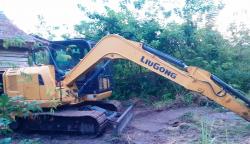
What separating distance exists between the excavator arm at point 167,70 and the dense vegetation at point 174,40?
5546 mm

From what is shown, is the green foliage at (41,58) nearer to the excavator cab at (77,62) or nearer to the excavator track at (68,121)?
the excavator cab at (77,62)

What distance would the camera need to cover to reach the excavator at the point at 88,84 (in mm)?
6715

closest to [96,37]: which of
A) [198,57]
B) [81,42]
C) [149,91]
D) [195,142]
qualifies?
[149,91]

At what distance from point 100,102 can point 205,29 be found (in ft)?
20.7

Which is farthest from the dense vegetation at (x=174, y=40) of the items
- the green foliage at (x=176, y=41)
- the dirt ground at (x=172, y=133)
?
the dirt ground at (x=172, y=133)

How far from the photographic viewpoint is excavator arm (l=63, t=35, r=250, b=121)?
259 inches

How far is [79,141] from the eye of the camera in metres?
7.46

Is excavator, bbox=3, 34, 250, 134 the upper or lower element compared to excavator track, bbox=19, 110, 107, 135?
upper

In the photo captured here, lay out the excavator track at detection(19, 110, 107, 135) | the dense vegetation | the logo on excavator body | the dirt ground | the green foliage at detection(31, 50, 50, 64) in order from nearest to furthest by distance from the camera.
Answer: the dirt ground, the logo on excavator body, the excavator track at detection(19, 110, 107, 135), the green foliage at detection(31, 50, 50, 64), the dense vegetation

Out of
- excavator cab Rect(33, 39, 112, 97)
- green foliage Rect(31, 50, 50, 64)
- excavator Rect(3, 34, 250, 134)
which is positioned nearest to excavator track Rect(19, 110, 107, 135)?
excavator Rect(3, 34, 250, 134)

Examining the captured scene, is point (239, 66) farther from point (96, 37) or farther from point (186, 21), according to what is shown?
point (96, 37)

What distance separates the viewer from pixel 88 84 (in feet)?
27.6

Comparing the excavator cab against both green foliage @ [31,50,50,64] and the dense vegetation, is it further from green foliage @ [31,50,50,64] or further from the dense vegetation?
the dense vegetation

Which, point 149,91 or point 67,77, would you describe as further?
point 149,91
